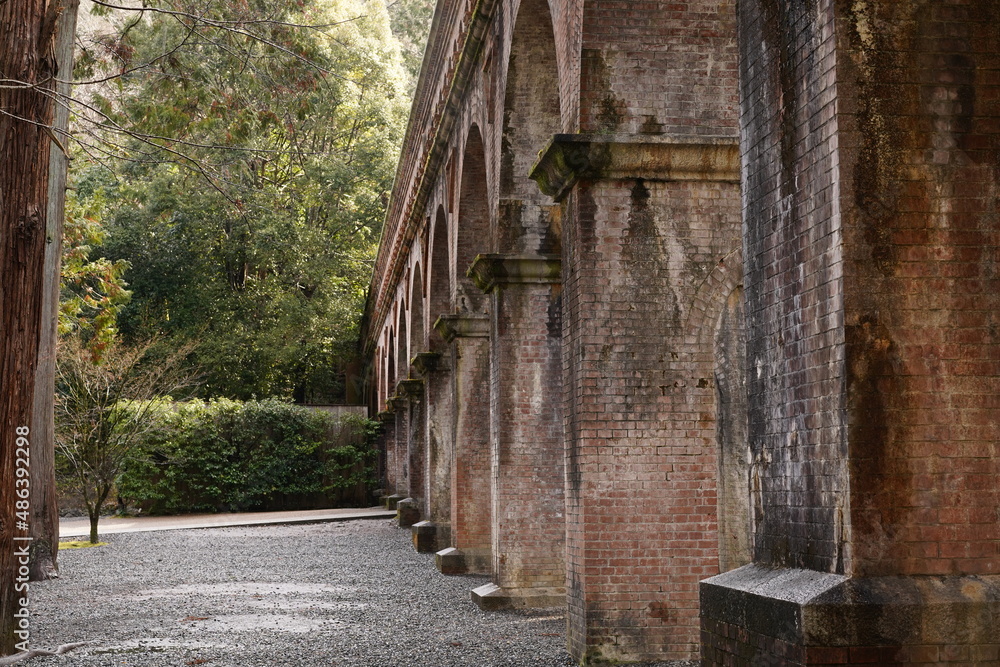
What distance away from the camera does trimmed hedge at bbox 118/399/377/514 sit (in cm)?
2781

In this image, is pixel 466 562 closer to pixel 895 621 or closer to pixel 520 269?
pixel 520 269

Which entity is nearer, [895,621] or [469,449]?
[895,621]

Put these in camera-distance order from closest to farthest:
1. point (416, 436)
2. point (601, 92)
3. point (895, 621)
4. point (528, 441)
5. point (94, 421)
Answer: point (895, 621)
point (601, 92)
point (528, 441)
point (94, 421)
point (416, 436)

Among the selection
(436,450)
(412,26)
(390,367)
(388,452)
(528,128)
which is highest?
(412,26)

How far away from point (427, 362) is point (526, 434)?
6.37 meters

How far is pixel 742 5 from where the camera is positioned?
480 cm

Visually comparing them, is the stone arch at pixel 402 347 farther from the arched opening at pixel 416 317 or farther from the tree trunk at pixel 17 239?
the tree trunk at pixel 17 239

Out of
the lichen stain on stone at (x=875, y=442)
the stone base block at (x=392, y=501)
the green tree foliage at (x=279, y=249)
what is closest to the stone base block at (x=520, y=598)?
the lichen stain on stone at (x=875, y=442)

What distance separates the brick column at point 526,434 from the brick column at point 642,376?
271 cm

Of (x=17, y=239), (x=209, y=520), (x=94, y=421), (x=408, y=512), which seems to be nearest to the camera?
(x=17, y=239)

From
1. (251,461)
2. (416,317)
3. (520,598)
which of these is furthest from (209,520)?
(520,598)

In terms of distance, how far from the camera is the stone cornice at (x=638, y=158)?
24.5 feet

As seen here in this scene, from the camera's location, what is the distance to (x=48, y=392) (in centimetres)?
1405

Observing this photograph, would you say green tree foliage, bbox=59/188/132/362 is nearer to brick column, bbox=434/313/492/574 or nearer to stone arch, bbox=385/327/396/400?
brick column, bbox=434/313/492/574
